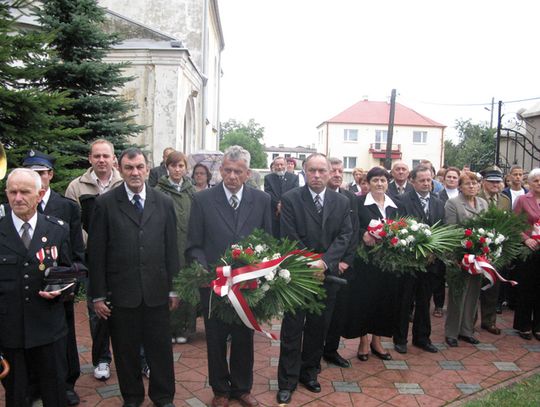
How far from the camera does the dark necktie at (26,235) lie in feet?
11.3

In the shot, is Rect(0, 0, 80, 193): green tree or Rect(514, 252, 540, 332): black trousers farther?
Rect(514, 252, 540, 332): black trousers

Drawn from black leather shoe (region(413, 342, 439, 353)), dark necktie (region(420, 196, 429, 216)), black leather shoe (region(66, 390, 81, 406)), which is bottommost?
black leather shoe (region(413, 342, 439, 353))

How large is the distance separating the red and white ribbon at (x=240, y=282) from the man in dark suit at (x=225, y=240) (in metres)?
0.39

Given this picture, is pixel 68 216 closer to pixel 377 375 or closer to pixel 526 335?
pixel 377 375

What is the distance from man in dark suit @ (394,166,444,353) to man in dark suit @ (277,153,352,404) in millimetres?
1335

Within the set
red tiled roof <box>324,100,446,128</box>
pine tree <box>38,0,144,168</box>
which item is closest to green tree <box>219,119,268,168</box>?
red tiled roof <box>324,100,446,128</box>

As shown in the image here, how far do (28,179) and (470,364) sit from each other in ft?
16.1

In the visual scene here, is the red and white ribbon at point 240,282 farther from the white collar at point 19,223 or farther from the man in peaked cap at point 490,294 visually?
the man in peaked cap at point 490,294

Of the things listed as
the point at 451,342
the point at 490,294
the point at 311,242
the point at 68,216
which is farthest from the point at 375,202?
the point at 68,216

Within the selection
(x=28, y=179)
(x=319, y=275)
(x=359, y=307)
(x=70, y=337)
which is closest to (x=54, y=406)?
(x=70, y=337)

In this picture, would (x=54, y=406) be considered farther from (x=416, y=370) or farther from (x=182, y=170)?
(x=416, y=370)

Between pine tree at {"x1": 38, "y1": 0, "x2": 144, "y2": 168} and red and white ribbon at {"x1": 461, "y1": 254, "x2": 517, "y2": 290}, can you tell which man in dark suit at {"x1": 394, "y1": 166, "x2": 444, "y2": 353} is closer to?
red and white ribbon at {"x1": 461, "y1": 254, "x2": 517, "y2": 290}

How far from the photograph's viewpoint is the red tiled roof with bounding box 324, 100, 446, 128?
6500 centimetres

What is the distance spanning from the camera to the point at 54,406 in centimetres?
357
